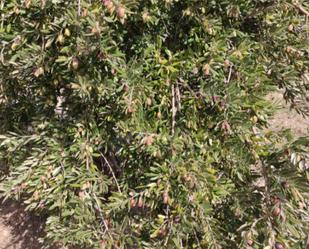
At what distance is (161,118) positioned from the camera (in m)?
2.21

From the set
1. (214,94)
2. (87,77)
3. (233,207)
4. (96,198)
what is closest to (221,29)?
(214,94)

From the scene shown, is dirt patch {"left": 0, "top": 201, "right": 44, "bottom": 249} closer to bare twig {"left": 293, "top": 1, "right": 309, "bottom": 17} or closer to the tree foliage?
the tree foliage

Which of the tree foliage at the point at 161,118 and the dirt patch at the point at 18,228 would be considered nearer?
the tree foliage at the point at 161,118

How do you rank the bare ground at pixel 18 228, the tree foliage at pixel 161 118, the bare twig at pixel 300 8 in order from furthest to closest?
the bare ground at pixel 18 228 < the bare twig at pixel 300 8 < the tree foliage at pixel 161 118

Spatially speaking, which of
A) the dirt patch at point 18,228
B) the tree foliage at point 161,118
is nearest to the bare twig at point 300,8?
the tree foliage at point 161,118

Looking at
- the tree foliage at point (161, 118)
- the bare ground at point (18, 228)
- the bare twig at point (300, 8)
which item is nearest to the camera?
the tree foliage at point (161, 118)

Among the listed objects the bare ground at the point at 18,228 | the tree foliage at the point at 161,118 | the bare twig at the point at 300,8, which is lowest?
the bare ground at the point at 18,228

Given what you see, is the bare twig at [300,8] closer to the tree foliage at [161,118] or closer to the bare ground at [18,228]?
the tree foliage at [161,118]

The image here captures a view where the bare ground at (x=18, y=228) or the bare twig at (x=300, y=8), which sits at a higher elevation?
the bare twig at (x=300, y=8)

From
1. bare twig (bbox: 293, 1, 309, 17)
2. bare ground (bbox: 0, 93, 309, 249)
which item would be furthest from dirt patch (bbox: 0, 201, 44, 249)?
bare twig (bbox: 293, 1, 309, 17)

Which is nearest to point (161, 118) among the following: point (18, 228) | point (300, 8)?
point (300, 8)

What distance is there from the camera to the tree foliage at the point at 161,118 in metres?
1.94

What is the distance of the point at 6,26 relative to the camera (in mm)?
2166

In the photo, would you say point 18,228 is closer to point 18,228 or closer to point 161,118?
point 18,228
